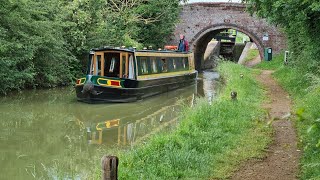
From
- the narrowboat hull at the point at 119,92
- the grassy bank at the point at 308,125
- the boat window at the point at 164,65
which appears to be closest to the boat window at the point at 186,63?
the boat window at the point at 164,65

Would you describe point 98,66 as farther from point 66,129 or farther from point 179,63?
point 179,63

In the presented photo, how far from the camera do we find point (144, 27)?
22.5 metres

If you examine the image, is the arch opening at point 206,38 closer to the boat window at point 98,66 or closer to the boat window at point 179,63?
the boat window at point 179,63

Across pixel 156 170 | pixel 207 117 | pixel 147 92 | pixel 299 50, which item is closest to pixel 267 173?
pixel 156 170

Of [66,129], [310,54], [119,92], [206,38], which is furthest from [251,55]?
[66,129]

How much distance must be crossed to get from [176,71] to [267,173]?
12.4 m

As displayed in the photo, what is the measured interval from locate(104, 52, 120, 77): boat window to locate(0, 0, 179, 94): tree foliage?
1960mm

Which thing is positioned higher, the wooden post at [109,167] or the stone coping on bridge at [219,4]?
the stone coping on bridge at [219,4]

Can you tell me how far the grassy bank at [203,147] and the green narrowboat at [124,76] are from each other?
485 cm

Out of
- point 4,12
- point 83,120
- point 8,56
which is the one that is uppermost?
point 4,12

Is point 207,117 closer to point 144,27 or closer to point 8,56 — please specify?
point 8,56

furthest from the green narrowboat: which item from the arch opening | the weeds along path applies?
the arch opening

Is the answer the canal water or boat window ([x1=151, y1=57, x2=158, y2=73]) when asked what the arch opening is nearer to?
boat window ([x1=151, y1=57, x2=158, y2=73])

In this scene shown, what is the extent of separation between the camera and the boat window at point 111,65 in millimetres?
13414
